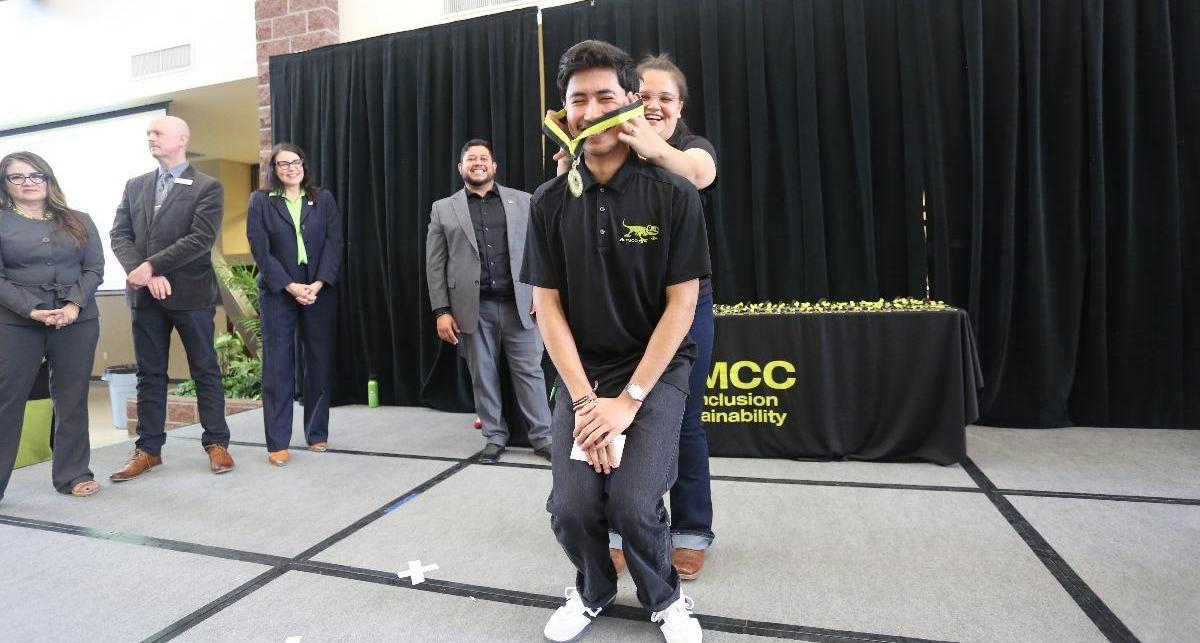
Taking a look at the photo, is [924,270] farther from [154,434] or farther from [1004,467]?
[154,434]

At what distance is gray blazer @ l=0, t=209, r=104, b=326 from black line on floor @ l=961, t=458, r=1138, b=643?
3703 mm

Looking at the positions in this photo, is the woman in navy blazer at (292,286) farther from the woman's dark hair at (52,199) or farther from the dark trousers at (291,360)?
the woman's dark hair at (52,199)

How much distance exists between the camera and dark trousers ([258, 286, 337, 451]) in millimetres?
3168

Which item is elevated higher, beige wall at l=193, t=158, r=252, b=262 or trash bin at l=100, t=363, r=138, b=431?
beige wall at l=193, t=158, r=252, b=262

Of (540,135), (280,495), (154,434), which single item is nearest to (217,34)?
(540,135)

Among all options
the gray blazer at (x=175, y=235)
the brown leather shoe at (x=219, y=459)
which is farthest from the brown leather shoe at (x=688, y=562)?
the gray blazer at (x=175, y=235)

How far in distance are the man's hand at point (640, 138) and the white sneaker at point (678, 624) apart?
1.03 m

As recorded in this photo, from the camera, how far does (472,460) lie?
3146mm

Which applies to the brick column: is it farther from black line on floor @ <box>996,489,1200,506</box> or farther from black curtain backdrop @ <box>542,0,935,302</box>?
black line on floor @ <box>996,489,1200,506</box>

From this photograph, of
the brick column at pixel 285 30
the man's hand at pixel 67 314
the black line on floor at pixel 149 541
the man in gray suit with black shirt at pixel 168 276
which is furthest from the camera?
the brick column at pixel 285 30

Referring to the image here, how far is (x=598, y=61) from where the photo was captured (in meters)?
1.37

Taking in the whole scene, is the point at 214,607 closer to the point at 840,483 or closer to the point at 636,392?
the point at 636,392

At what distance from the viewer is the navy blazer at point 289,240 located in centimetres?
316

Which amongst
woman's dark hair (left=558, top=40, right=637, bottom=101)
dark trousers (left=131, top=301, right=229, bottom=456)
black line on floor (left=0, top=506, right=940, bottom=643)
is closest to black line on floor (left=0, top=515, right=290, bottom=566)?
black line on floor (left=0, top=506, right=940, bottom=643)
